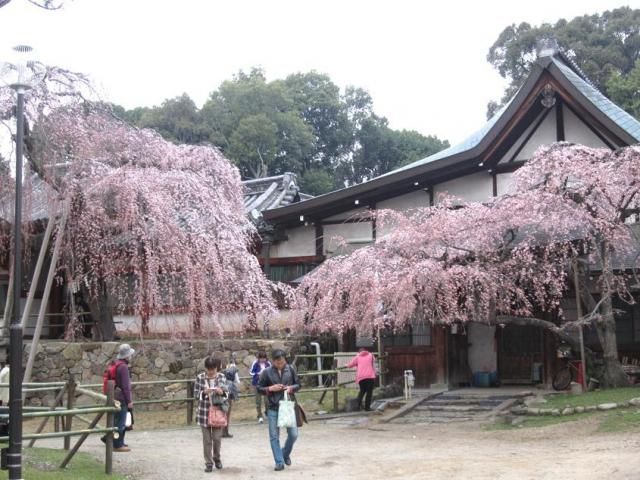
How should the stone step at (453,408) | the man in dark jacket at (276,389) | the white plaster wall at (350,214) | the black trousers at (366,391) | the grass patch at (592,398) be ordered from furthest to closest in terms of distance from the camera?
the white plaster wall at (350,214) < the black trousers at (366,391) < the stone step at (453,408) < the grass patch at (592,398) < the man in dark jacket at (276,389)

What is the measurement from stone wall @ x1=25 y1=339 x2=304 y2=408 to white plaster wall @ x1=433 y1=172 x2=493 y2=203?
257 inches

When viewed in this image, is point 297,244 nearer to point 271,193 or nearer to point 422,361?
point 271,193

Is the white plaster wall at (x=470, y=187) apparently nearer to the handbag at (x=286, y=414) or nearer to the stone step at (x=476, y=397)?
the stone step at (x=476, y=397)

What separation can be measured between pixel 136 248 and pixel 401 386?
7.46m

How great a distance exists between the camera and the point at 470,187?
69.1 ft

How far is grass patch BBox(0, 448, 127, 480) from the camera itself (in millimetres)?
9367

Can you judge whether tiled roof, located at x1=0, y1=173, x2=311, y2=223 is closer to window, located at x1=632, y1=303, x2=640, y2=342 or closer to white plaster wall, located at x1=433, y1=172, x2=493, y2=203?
white plaster wall, located at x1=433, y1=172, x2=493, y2=203

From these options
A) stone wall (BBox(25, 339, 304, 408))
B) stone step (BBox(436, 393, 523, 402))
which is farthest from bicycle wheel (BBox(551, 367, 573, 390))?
stone wall (BBox(25, 339, 304, 408))

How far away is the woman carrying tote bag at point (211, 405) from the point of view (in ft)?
33.2

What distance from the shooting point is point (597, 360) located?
1781 centimetres

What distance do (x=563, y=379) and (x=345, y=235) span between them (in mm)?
7259

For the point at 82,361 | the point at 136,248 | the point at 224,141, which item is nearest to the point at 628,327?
the point at 136,248

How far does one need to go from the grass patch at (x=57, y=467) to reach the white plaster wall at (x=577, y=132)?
14.4 metres

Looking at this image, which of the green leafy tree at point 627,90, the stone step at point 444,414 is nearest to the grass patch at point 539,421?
the stone step at point 444,414
